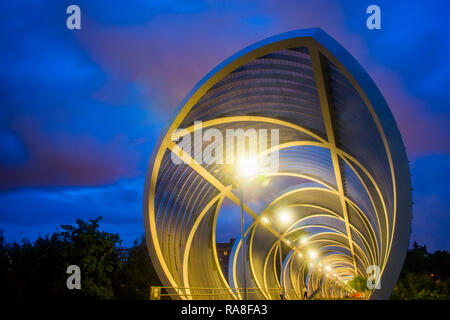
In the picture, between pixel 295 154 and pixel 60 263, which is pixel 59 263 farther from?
pixel 295 154

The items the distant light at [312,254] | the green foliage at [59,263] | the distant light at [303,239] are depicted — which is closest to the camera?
the green foliage at [59,263]

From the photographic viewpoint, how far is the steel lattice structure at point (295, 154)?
A: 781 centimetres

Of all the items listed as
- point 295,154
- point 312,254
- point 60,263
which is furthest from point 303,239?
point 60,263

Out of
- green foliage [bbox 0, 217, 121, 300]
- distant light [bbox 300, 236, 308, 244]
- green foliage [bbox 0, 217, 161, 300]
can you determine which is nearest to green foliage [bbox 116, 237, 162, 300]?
green foliage [bbox 0, 217, 161, 300]

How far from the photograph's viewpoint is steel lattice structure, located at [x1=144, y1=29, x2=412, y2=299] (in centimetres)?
781

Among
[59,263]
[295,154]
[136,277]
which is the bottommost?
[136,277]

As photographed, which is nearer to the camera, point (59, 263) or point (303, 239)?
point (59, 263)

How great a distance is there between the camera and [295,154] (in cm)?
1934

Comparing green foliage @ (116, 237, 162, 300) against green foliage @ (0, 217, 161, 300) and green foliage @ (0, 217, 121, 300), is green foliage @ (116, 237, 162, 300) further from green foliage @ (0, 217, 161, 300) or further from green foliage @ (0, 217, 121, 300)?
green foliage @ (0, 217, 121, 300)

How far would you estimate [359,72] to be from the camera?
7.85 meters

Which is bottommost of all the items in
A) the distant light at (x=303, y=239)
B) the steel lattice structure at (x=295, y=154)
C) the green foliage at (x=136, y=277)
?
the green foliage at (x=136, y=277)

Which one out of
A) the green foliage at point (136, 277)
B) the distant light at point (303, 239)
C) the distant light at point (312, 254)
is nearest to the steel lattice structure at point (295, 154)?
→ the distant light at point (303, 239)

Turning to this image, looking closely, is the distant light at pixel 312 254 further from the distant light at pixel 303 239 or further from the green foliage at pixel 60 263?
the green foliage at pixel 60 263
